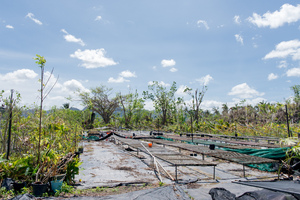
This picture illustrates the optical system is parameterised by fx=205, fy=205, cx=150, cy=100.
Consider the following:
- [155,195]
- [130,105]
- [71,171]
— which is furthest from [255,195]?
[130,105]

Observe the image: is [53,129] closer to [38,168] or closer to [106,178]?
[38,168]

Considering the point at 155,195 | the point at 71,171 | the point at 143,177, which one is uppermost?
the point at 71,171

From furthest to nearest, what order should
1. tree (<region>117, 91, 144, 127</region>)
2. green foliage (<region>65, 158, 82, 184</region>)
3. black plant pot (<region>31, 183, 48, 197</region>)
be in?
tree (<region>117, 91, 144, 127</region>), green foliage (<region>65, 158, 82, 184</region>), black plant pot (<region>31, 183, 48, 197</region>)

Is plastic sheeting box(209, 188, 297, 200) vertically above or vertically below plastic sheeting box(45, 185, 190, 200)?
above

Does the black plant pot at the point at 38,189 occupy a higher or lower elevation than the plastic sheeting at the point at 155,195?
higher

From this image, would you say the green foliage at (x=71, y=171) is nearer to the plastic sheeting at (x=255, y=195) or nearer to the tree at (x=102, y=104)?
the plastic sheeting at (x=255, y=195)

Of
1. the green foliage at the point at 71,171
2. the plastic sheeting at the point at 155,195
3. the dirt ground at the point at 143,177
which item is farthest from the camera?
the green foliage at the point at 71,171

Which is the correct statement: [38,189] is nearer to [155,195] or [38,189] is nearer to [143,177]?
[155,195]

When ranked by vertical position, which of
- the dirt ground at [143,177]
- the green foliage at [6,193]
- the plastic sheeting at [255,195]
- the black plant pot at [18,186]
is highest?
the plastic sheeting at [255,195]

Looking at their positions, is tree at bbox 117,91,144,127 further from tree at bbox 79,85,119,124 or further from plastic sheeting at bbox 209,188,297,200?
plastic sheeting at bbox 209,188,297,200

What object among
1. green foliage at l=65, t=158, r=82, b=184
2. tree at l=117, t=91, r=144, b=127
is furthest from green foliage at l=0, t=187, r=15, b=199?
tree at l=117, t=91, r=144, b=127

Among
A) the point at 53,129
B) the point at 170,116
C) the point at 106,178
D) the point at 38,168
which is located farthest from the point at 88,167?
the point at 170,116

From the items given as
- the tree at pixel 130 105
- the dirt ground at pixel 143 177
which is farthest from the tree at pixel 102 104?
the dirt ground at pixel 143 177

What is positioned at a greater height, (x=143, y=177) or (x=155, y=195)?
→ (x=155, y=195)
